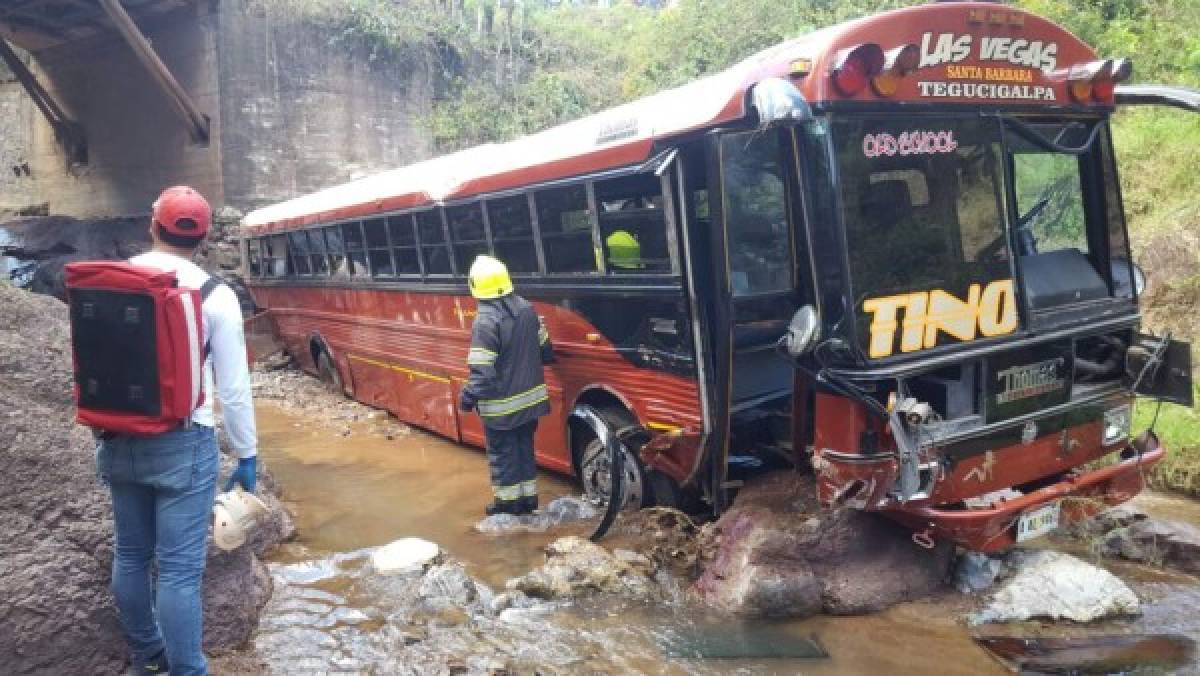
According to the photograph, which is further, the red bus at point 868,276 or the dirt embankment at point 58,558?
the red bus at point 868,276

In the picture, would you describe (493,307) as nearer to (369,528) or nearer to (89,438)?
(369,528)

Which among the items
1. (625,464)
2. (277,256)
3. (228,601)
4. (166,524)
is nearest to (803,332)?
(625,464)

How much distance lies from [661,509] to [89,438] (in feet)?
9.92

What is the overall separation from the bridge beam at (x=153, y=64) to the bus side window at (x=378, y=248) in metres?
7.34

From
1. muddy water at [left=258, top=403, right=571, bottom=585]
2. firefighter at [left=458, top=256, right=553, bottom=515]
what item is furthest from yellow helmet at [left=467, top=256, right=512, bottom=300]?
muddy water at [left=258, top=403, right=571, bottom=585]

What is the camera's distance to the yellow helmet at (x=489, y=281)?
5629 millimetres

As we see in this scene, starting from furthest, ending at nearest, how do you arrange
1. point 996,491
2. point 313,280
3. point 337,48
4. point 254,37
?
point 337,48 < point 254,37 < point 313,280 < point 996,491

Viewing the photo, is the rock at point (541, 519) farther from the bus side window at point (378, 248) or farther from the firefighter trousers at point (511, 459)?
→ the bus side window at point (378, 248)

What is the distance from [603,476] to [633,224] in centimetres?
179

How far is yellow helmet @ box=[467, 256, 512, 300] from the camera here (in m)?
5.63

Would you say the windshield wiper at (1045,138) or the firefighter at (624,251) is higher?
the windshield wiper at (1045,138)

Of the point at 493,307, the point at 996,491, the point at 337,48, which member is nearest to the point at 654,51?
the point at 337,48

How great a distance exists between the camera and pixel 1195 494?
5.92 meters

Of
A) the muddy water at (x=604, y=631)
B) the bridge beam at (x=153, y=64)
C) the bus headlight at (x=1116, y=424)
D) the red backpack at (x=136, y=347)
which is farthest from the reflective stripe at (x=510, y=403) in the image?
the bridge beam at (x=153, y=64)
